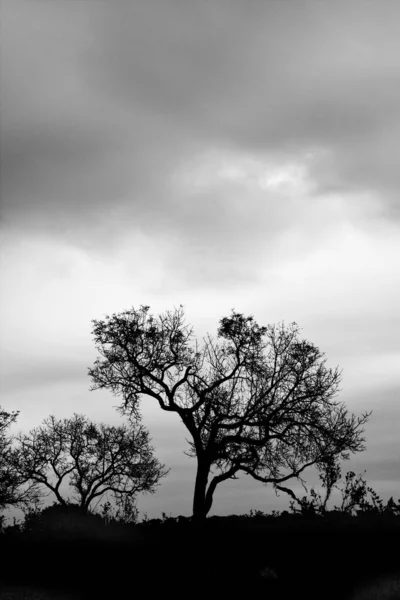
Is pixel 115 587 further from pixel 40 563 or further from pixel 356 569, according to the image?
pixel 356 569

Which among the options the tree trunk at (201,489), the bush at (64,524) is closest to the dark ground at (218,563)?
the bush at (64,524)

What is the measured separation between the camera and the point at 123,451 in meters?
50.3

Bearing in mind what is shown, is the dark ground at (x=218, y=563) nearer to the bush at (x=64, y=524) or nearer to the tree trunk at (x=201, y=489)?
the bush at (x=64, y=524)

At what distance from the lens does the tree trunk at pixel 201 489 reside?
30234mm

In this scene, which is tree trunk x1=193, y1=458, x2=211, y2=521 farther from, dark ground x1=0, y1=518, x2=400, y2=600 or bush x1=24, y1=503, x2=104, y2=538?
dark ground x1=0, y1=518, x2=400, y2=600

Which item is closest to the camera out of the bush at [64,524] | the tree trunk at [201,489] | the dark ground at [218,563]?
the dark ground at [218,563]

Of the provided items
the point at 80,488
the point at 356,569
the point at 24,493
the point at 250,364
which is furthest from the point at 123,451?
the point at 356,569

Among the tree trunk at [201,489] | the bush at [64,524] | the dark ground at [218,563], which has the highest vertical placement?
the tree trunk at [201,489]

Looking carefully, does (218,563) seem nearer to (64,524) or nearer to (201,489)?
(64,524)

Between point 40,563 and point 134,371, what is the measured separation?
19.5 m

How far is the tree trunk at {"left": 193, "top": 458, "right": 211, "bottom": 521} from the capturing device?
3023 centimetres

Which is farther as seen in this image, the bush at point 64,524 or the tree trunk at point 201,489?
the tree trunk at point 201,489

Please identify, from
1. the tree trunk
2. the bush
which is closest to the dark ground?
the bush

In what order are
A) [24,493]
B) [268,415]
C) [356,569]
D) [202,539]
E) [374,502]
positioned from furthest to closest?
1. [24,493]
2. [268,415]
3. [374,502]
4. [202,539]
5. [356,569]
